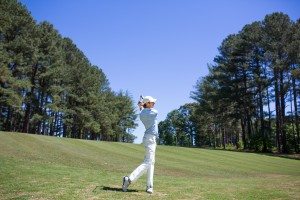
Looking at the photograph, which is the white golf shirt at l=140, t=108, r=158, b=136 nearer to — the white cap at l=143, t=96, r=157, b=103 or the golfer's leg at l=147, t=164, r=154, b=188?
the white cap at l=143, t=96, r=157, b=103

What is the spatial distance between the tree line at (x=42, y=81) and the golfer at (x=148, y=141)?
123 feet

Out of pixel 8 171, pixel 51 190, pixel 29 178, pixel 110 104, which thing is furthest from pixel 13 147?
pixel 110 104

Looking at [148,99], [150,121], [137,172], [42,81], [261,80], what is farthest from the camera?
[42,81]

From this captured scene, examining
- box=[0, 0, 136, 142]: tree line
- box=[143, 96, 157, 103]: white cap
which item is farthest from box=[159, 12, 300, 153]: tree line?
box=[143, 96, 157, 103]: white cap

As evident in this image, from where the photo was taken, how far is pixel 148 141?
955cm

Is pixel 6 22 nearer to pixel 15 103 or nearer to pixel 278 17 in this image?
pixel 15 103

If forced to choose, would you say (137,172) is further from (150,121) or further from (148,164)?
(150,121)

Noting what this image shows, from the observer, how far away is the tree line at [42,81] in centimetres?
4678

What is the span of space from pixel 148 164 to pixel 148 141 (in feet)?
2.14

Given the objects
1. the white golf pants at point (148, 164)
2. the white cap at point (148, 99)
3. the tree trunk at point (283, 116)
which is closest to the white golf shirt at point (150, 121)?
the white golf pants at point (148, 164)

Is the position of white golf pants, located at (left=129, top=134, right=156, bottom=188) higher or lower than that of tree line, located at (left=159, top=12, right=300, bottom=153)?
lower

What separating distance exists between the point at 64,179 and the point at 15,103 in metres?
38.5

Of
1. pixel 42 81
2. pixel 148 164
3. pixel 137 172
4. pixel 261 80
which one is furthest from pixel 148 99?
pixel 42 81

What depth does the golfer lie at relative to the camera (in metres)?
9.27
